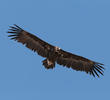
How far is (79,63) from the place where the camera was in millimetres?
29453

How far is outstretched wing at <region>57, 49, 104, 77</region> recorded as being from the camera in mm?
28812

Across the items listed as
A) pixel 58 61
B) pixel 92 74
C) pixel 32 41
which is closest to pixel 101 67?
pixel 92 74

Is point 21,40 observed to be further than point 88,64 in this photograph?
No

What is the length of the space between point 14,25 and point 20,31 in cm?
58

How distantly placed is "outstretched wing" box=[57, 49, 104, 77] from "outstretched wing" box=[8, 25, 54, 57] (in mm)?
1309

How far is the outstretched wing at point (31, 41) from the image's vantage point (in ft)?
91.4

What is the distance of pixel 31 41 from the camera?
2823 centimetres

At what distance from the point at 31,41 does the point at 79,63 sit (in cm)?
373

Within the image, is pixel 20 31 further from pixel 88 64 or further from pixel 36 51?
pixel 88 64

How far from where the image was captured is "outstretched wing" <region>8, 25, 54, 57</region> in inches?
1096

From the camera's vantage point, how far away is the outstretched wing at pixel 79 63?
2881 centimetres

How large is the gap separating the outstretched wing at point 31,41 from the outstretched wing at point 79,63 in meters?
1.31

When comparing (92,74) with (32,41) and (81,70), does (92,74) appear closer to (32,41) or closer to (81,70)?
(81,70)

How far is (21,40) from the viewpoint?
27.9 m
